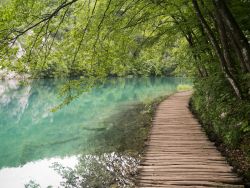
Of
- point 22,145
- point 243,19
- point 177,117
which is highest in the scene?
point 243,19

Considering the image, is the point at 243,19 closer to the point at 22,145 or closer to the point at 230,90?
the point at 230,90

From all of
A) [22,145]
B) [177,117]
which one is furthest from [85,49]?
[22,145]

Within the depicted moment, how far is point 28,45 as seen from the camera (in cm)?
713

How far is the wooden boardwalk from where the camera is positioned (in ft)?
23.5

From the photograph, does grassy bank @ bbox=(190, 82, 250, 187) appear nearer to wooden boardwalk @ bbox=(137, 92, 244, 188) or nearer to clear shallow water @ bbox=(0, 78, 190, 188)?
wooden boardwalk @ bbox=(137, 92, 244, 188)

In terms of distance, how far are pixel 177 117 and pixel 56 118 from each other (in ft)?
39.1

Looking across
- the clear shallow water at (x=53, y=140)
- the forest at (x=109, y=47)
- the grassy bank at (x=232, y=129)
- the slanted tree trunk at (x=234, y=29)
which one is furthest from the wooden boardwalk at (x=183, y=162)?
the slanted tree trunk at (x=234, y=29)

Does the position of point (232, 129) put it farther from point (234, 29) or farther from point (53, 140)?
point (53, 140)

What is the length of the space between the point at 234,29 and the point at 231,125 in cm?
330

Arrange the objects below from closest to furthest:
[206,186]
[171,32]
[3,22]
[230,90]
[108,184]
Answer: [3,22] → [206,186] → [108,184] → [230,90] → [171,32]

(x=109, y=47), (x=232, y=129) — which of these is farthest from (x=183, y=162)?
(x=109, y=47)

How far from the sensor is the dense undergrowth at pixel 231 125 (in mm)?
7938

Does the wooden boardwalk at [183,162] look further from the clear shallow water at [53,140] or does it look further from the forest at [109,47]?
the clear shallow water at [53,140]

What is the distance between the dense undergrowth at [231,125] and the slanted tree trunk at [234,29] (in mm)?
1449
